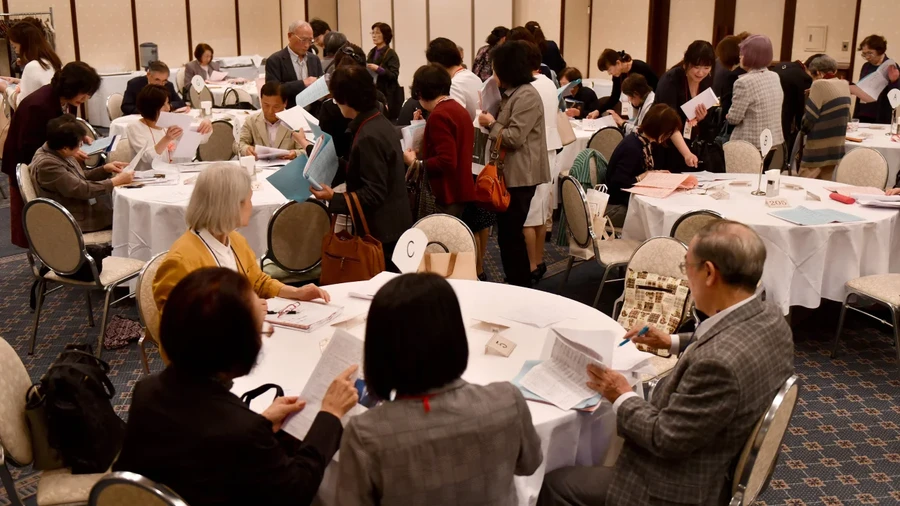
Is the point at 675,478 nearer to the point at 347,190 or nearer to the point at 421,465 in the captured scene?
the point at 421,465

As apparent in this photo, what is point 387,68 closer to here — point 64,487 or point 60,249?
point 60,249

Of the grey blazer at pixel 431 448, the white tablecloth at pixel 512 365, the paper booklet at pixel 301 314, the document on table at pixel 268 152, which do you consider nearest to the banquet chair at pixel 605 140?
the document on table at pixel 268 152

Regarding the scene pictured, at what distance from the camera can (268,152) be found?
6121mm

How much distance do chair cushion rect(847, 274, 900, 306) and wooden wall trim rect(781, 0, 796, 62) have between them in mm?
7341

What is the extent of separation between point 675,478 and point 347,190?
8.11 ft

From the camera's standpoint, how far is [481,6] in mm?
13023

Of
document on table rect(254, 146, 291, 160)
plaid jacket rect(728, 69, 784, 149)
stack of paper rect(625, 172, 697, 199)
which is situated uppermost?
plaid jacket rect(728, 69, 784, 149)

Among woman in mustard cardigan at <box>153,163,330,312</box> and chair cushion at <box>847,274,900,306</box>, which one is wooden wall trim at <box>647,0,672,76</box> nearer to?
chair cushion at <box>847,274,900,306</box>

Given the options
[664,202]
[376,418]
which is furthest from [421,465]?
[664,202]

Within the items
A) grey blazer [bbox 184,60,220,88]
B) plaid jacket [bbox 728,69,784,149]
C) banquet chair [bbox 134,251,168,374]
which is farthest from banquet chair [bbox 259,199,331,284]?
grey blazer [bbox 184,60,220,88]

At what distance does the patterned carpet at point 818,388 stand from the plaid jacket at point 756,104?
5.21ft

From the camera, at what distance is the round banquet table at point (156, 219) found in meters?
5.00

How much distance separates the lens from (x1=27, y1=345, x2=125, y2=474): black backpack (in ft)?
8.32

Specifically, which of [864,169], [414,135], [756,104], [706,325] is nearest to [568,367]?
[706,325]
